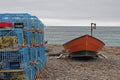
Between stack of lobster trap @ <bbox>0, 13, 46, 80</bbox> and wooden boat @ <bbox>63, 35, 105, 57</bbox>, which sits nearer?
stack of lobster trap @ <bbox>0, 13, 46, 80</bbox>

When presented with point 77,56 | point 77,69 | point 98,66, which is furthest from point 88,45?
point 77,69

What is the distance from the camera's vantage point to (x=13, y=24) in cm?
1234

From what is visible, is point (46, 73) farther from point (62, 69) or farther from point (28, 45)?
point (28, 45)

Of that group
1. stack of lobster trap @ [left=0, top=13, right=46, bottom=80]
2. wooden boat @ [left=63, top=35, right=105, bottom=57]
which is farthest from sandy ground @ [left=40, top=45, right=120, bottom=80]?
stack of lobster trap @ [left=0, top=13, right=46, bottom=80]

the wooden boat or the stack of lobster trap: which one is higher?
the stack of lobster trap

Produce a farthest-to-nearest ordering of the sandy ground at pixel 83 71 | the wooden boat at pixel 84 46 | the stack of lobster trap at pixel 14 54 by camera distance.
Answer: the wooden boat at pixel 84 46 < the sandy ground at pixel 83 71 < the stack of lobster trap at pixel 14 54

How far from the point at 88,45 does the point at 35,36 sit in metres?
8.89

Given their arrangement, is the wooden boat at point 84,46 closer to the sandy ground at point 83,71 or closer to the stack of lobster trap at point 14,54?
the sandy ground at point 83,71

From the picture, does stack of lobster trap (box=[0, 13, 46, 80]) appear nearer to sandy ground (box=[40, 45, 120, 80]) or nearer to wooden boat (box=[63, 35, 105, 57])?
sandy ground (box=[40, 45, 120, 80])

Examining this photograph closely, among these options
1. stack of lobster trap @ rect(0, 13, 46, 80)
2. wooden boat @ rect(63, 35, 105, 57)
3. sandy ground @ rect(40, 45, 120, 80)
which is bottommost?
sandy ground @ rect(40, 45, 120, 80)

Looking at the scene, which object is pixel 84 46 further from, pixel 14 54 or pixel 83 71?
pixel 14 54

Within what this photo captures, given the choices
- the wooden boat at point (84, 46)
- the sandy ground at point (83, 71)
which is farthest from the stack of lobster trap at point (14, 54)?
the wooden boat at point (84, 46)

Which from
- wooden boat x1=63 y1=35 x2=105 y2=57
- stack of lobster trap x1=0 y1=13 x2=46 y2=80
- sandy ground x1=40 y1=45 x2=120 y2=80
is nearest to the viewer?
stack of lobster trap x1=0 y1=13 x2=46 y2=80

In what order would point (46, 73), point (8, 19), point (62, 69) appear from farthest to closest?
point (62, 69) < point (46, 73) < point (8, 19)
